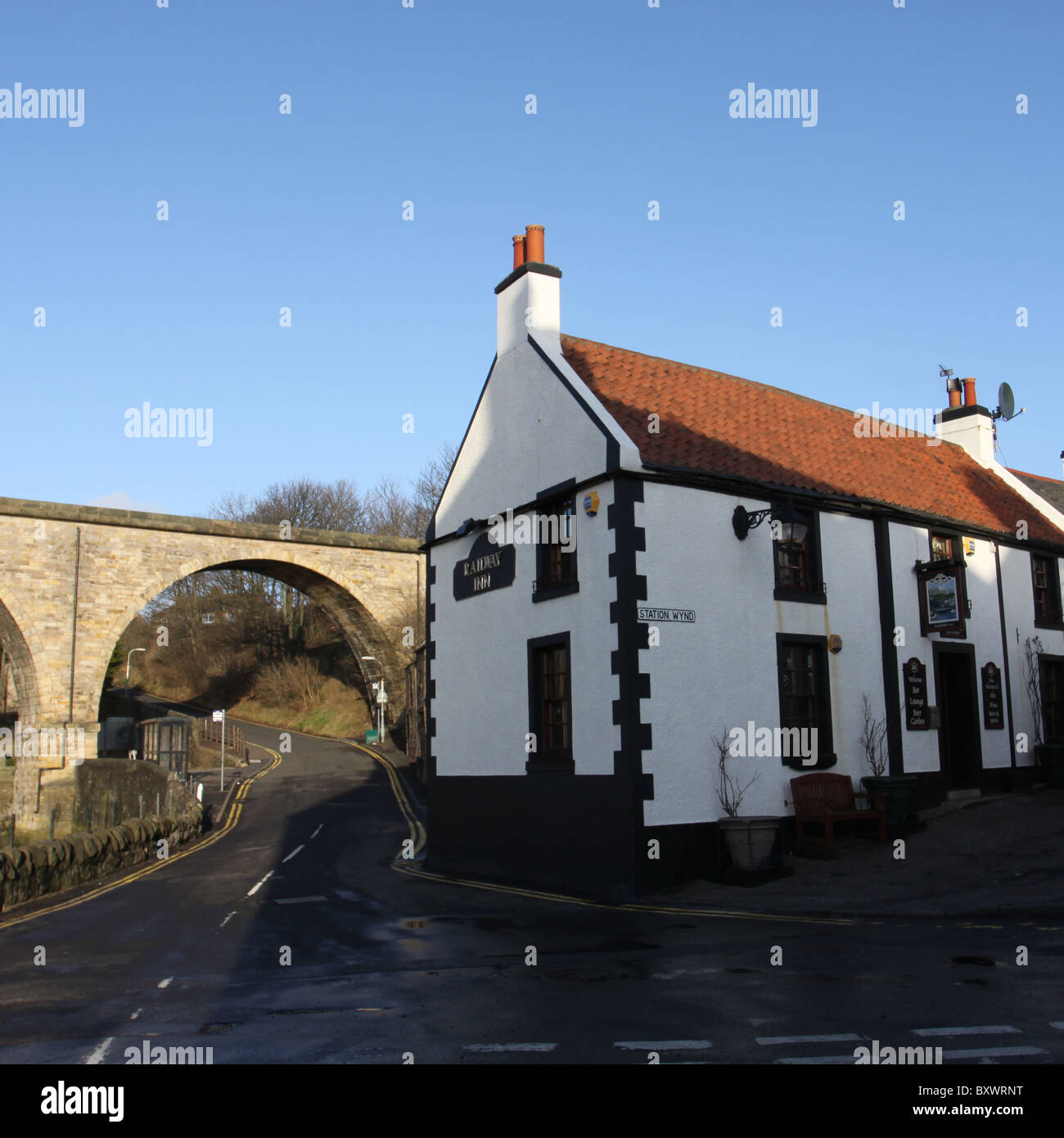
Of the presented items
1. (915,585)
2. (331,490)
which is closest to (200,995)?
(915,585)

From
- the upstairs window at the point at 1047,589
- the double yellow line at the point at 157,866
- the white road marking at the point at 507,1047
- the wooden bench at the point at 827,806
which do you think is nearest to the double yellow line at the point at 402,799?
the double yellow line at the point at 157,866

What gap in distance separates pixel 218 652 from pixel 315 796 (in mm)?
42538

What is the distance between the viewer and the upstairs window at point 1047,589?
2253 cm

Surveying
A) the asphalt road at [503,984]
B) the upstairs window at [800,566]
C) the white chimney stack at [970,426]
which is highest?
the white chimney stack at [970,426]

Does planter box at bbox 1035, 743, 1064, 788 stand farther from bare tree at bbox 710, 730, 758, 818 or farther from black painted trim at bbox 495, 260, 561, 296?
black painted trim at bbox 495, 260, 561, 296

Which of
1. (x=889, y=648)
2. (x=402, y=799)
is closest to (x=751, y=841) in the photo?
(x=889, y=648)

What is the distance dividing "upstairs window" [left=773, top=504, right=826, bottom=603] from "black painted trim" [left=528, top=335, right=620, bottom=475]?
2.82m

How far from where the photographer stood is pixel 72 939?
12492 millimetres

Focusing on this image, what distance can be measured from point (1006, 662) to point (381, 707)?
30.5 m

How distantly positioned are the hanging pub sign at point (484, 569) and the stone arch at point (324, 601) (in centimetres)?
2238

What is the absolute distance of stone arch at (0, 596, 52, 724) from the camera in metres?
35.6

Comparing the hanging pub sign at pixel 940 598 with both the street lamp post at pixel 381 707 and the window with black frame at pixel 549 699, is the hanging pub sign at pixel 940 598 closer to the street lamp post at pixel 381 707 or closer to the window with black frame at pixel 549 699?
the window with black frame at pixel 549 699

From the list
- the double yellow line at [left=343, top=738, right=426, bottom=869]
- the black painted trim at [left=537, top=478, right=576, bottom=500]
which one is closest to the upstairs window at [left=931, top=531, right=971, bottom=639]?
the black painted trim at [left=537, top=478, right=576, bottom=500]
